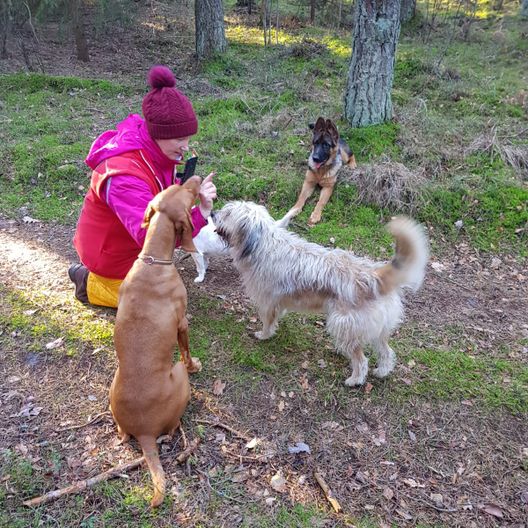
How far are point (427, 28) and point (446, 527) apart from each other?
1470 centimetres

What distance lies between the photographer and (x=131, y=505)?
2768mm

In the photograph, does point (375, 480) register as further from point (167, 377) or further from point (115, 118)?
point (115, 118)

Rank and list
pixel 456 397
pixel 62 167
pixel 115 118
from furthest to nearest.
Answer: pixel 115 118, pixel 62 167, pixel 456 397

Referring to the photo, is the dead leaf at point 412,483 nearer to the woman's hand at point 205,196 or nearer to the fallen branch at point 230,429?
the fallen branch at point 230,429

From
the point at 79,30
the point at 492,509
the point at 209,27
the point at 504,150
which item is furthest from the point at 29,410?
the point at 79,30

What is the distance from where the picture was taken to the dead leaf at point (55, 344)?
390cm

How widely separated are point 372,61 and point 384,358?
4827 mm

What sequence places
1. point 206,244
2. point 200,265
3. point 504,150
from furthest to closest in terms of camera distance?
1. point 504,150
2. point 200,265
3. point 206,244

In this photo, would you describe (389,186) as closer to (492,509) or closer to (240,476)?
(492,509)

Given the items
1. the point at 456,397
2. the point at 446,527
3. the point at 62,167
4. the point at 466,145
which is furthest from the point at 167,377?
the point at 466,145

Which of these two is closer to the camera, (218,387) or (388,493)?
(388,493)

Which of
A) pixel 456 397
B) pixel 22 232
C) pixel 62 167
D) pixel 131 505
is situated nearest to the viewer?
pixel 131 505

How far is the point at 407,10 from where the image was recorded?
14.0 meters

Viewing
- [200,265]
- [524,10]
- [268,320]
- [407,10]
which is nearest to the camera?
[268,320]
